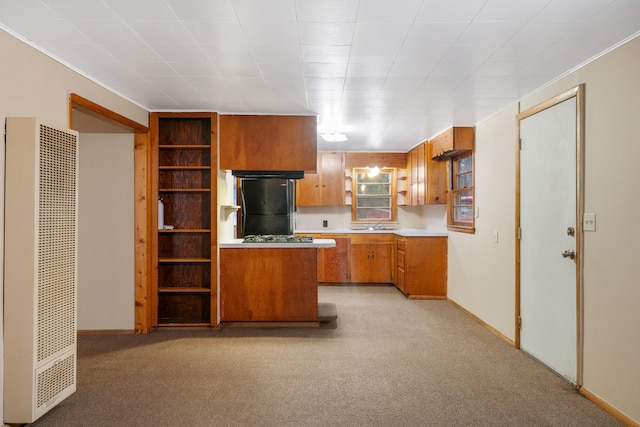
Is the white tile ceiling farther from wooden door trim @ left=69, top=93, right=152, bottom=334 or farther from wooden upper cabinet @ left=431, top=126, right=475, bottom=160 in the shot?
wooden upper cabinet @ left=431, top=126, right=475, bottom=160

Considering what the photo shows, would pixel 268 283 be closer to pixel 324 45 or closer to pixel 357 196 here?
pixel 324 45

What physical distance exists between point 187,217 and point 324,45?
263 centimetres

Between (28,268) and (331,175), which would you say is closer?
(28,268)

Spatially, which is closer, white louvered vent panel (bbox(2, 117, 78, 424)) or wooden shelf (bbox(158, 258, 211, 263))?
white louvered vent panel (bbox(2, 117, 78, 424))

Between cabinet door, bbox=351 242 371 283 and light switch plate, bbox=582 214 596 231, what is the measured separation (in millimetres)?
4103

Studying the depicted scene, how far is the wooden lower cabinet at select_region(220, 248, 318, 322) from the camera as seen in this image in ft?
14.3

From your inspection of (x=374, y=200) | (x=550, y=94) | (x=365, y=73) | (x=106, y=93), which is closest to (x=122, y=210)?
(x=106, y=93)

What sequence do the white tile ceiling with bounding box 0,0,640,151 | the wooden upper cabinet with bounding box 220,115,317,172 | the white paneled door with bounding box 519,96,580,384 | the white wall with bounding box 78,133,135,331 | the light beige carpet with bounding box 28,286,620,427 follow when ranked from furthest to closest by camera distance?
the wooden upper cabinet with bounding box 220,115,317,172
the white wall with bounding box 78,133,135,331
the white paneled door with bounding box 519,96,580,384
the light beige carpet with bounding box 28,286,620,427
the white tile ceiling with bounding box 0,0,640,151

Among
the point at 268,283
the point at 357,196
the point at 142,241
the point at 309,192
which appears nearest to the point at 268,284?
the point at 268,283

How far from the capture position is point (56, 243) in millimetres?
2453

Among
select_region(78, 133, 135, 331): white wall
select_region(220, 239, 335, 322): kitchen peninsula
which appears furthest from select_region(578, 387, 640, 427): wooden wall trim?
select_region(78, 133, 135, 331): white wall

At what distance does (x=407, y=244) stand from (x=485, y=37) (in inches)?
145

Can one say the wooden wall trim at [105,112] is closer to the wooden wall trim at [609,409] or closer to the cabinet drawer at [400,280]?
the cabinet drawer at [400,280]

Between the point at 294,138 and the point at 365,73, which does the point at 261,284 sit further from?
the point at 365,73
